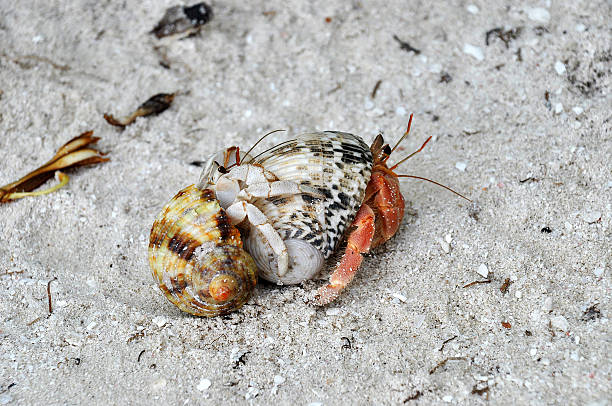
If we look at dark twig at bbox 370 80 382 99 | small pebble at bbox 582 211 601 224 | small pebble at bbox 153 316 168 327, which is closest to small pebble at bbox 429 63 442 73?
dark twig at bbox 370 80 382 99

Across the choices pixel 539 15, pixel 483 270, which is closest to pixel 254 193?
pixel 483 270

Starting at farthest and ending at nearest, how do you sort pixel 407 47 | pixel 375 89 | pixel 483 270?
1. pixel 407 47
2. pixel 375 89
3. pixel 483 270

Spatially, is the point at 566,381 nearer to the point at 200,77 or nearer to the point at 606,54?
the point at 606,54

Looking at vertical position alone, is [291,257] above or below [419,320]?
above

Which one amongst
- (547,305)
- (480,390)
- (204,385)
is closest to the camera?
(480,390)

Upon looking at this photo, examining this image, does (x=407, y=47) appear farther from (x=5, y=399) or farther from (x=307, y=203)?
(x=5, y=399)

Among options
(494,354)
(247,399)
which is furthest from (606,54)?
(247,399)

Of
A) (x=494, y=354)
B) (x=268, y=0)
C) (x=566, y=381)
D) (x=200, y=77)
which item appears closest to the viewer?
(x=566, y=381)
